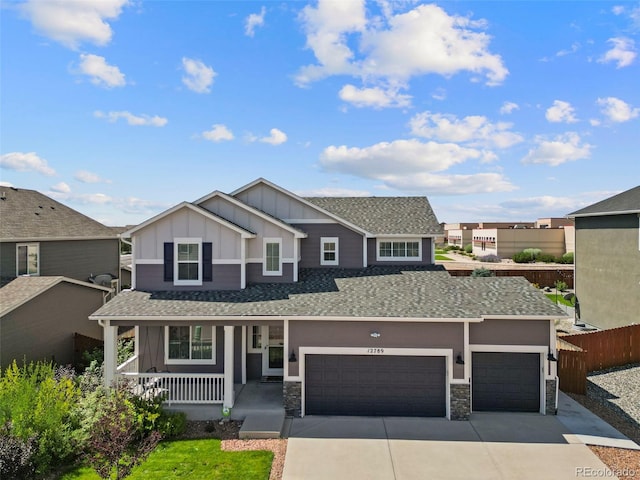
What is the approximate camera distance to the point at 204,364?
43.8ft

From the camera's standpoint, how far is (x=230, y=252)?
13430 millimetres

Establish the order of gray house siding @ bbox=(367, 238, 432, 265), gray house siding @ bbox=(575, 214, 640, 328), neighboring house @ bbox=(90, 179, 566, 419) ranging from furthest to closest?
gray house siding @ bbox=(575, 214, 640, 328)
gray house siding @ bbox=(367, 238, 432, 265)
neighboring house @ bbox=(90, 179, 566, 419)

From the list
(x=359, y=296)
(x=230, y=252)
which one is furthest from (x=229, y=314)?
(x=359, y=296)

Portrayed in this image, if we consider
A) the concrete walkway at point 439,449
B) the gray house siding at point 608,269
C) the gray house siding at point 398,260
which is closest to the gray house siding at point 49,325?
the concrete walkway at point 439,449

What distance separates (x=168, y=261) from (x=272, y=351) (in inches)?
195

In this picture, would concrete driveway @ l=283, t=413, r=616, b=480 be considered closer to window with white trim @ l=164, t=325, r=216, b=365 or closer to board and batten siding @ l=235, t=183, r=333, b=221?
window with white trim @ l=164, t=325, r=216, b=365

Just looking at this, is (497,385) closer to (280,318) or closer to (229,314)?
(280,318)

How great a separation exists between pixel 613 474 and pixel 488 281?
22.4ft

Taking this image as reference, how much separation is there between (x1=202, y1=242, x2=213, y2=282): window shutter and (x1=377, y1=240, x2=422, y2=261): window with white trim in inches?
296

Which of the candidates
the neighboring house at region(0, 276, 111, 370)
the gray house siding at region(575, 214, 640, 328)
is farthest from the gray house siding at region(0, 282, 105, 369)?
the gray house siding at region(575, 214, 640, 328)

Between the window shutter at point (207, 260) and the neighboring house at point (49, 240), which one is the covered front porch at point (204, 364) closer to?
the window shutter at point (207, 260)

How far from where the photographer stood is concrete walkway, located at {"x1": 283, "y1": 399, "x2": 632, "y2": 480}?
8570mm

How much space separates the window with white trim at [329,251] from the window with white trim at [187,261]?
17.3 ft

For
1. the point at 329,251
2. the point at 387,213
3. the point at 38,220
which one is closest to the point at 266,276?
the point at 329,251
